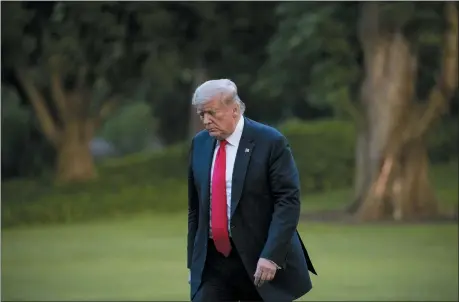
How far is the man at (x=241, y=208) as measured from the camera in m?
5.83

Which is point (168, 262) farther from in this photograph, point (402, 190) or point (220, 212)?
point (220, 212)

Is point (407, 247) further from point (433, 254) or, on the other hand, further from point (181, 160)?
point (181, 160)

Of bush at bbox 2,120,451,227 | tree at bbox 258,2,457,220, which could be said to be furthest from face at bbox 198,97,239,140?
bush at bbox 2,120,451,227

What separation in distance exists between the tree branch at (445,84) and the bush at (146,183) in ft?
21.4

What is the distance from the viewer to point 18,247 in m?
21.0

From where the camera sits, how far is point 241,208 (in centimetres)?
588

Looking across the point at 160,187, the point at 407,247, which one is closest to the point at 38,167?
the point at 160,187

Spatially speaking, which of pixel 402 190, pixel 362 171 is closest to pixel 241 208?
pixel 402 190

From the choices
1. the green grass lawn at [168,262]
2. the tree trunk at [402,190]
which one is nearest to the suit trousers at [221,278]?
the green grass lawn at [168,262]

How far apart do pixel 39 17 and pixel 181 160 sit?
9291 mm

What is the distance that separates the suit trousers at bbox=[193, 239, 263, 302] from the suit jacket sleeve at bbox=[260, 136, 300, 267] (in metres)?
0.21

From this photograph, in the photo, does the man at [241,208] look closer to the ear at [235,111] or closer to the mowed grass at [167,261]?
the ear at [235,111]

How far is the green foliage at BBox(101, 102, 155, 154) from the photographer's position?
3691cm

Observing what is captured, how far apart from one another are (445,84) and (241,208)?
60.7ft
